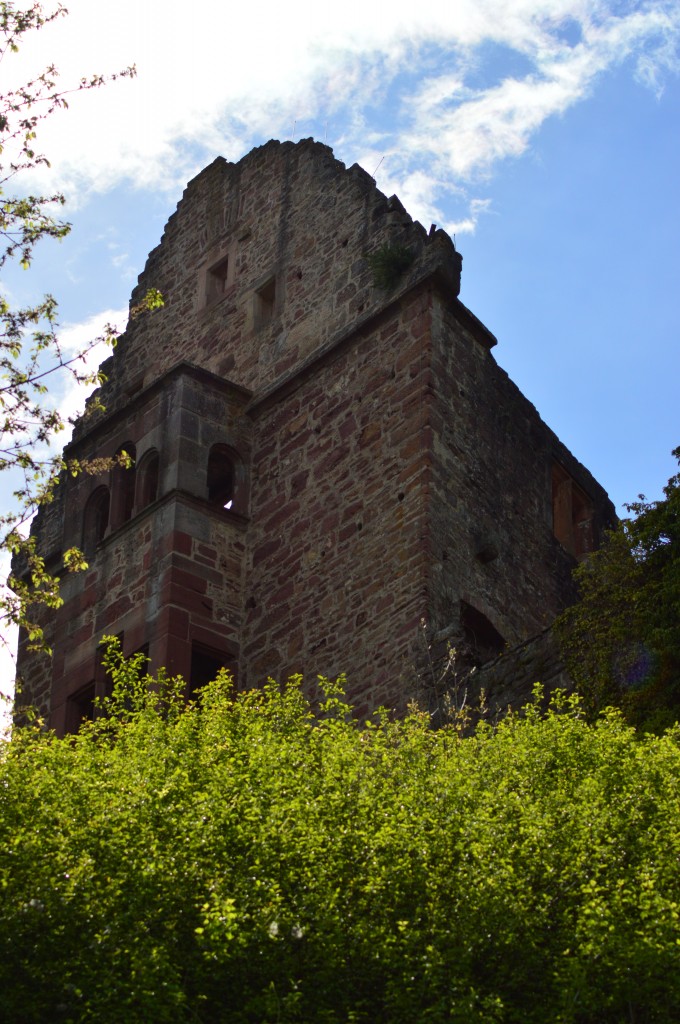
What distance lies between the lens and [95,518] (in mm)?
24656

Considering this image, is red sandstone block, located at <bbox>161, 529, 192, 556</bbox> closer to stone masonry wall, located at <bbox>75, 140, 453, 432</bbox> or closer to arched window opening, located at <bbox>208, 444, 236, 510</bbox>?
arched window opening, located at <bbox>208, 444, 236, 510</bbox>

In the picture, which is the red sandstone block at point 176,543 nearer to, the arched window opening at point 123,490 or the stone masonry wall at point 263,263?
the arched window opening at point 123,490

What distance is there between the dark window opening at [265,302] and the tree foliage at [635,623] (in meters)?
7.70

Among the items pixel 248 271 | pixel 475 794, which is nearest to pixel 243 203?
pixel 248 271

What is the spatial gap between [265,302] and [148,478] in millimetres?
3444

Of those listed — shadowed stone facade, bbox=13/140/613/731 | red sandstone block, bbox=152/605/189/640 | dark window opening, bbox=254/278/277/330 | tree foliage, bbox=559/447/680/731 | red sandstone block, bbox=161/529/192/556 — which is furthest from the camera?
dark window opening, bbox=254/278/277/330

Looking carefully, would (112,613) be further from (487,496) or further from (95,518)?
(487,496)

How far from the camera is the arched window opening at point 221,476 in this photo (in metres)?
24.0

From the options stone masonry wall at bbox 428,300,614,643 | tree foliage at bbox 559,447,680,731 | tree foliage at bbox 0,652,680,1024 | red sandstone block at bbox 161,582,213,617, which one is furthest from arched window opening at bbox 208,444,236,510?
tree foliage at bbox 0,652,680,1024

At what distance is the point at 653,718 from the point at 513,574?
18.7 feet

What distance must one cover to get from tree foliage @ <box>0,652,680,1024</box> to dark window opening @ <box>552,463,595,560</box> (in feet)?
34.7

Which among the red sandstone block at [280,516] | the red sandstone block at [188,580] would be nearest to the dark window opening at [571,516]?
the red sandstone block at [280,516]

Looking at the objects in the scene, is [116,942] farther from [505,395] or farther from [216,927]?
[505,395]

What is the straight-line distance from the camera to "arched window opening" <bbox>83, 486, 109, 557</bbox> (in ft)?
79.7
